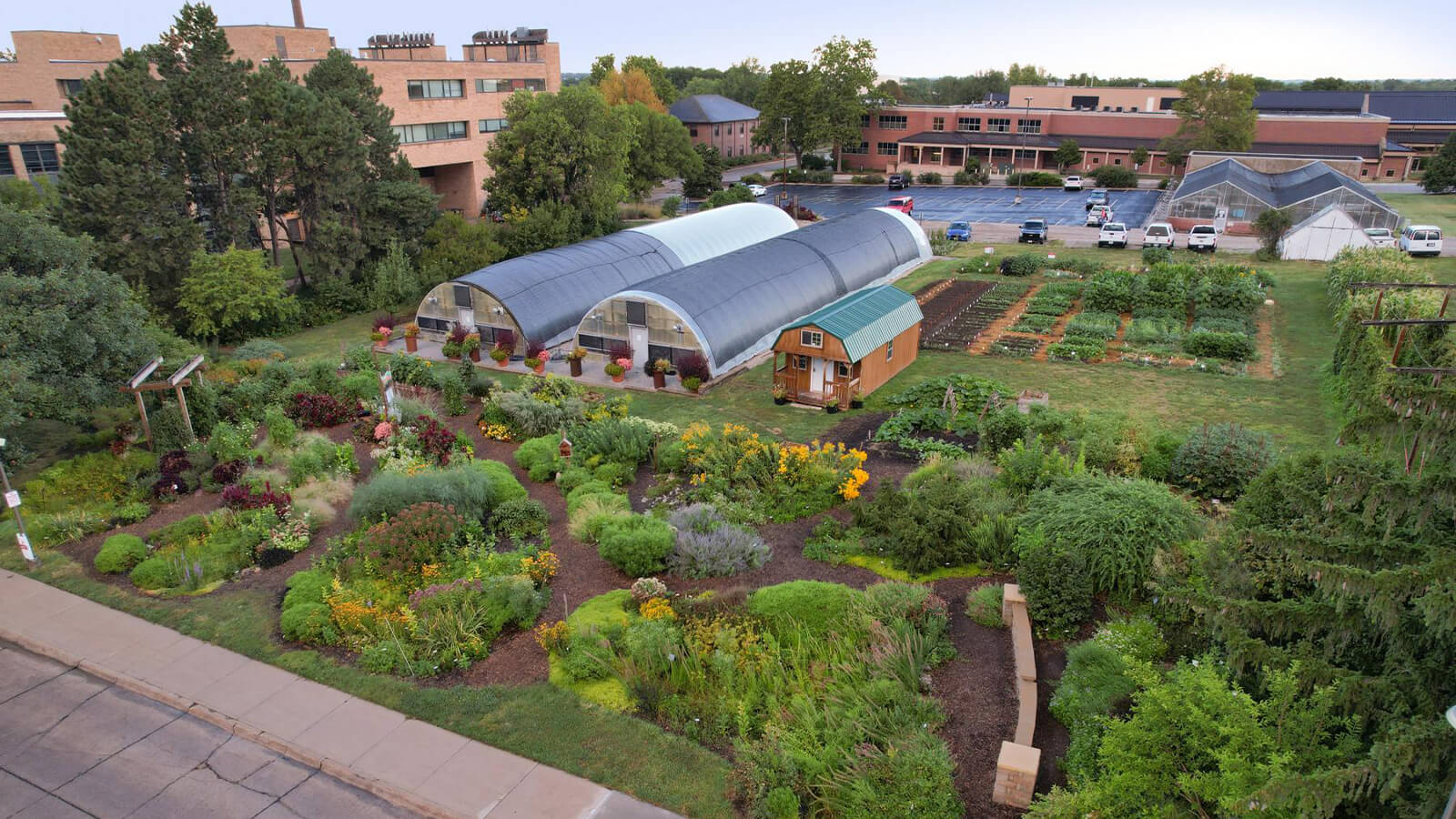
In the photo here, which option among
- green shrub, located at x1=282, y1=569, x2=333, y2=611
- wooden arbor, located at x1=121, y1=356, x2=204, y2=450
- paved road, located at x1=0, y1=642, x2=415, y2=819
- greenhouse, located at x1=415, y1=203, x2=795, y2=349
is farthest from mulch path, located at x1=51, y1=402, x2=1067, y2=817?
greenhouse, located at x1=415, y1=203, x2=795, y2=349

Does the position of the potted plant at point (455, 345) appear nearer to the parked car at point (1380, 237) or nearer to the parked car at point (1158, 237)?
the parked car at point (1158, 237)

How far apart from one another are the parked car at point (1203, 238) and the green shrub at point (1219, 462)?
2793 centimetres

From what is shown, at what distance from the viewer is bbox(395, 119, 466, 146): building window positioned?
5059 centimetres

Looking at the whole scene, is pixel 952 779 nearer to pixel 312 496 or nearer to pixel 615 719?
pixel 615 719

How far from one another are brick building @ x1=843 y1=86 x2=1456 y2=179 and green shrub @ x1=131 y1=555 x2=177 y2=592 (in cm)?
7260

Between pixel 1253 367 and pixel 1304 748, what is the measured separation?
2181 centimetres

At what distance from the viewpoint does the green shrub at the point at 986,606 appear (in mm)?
13047

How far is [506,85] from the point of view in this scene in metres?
59.4

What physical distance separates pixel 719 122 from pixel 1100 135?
37.5 m

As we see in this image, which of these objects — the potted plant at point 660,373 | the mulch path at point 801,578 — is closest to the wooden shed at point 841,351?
the mulch path at point 801,578

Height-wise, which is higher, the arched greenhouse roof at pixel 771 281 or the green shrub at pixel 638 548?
the arched greenhouse roof at pixel 771 281

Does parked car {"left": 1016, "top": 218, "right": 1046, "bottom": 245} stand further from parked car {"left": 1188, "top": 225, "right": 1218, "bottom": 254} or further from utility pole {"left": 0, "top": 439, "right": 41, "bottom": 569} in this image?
utility pole {"left": 0, "top": 439, "right": 41, "bottom": 569}

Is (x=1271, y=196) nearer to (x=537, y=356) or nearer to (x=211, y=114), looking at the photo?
(x=537, y=356)

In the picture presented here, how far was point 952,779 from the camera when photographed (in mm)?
10039
